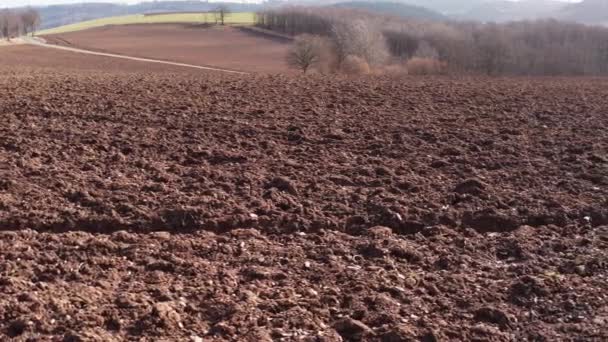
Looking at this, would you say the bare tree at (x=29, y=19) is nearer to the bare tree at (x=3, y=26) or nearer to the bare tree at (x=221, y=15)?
the bare tree at (x=3, y=26)

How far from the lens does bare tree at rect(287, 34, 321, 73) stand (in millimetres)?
47781

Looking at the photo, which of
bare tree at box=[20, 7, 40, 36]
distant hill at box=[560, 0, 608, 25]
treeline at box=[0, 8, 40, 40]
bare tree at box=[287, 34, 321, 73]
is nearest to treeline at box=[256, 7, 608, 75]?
bare tree at box=[287, 34, 321, 73]

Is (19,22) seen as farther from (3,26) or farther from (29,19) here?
(3,26)

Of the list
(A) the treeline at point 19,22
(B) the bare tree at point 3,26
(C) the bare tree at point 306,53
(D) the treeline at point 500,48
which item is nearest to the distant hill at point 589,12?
(D) the treeline at point 500,48

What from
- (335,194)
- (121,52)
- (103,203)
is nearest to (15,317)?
(103,203)

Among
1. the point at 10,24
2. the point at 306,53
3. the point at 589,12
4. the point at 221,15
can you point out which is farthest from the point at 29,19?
the point at 589,12

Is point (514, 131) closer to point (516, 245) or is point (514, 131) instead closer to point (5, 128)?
point (516, 245)

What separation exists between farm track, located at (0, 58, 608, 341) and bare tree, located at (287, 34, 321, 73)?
35179 millimetres

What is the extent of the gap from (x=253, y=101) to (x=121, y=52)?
65.8m

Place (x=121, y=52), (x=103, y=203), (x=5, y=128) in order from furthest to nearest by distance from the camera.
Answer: (x=121, y=52)
(x=5, y=128)
(x=103, y=203)

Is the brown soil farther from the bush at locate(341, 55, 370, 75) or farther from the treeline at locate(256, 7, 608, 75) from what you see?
the bush at locate(341, 55, 370, 75)

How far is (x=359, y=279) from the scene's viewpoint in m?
5.72

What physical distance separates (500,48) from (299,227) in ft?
177

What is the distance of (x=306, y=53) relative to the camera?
47.6 m
